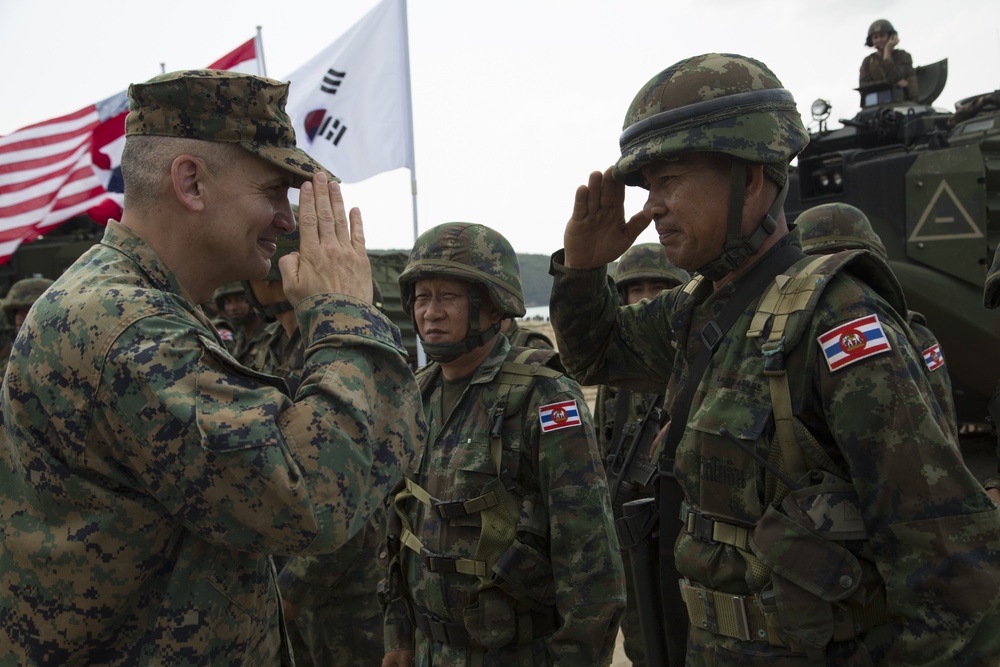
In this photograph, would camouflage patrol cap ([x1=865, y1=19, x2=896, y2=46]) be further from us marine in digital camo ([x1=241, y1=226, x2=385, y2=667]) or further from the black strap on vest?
us marine in digital camo ([x1=241, y1=226, x2=385, y2=667])

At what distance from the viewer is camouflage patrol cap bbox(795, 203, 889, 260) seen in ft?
16.2

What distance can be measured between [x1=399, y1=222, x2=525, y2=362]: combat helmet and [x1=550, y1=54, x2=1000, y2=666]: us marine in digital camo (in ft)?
3.63

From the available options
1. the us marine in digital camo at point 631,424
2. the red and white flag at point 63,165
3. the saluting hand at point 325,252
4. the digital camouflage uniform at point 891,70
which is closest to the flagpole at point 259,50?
the red and white flag at point 63,165

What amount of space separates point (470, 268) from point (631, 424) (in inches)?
74.2

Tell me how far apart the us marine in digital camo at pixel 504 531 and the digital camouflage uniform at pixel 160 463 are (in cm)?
132

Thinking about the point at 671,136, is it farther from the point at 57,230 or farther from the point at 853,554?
the point at 57,230

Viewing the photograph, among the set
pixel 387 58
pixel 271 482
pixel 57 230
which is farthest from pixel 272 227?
pixel 57 230

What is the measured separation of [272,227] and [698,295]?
54.0 inches

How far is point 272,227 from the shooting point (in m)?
2.13

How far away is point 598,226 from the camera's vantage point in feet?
9.85

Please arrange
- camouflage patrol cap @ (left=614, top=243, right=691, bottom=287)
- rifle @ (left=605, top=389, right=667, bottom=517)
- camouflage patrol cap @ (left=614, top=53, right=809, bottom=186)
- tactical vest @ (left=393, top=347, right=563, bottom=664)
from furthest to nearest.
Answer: camouflage patrol cap @ (left=614, top=243, right=691, bottom=287)
rifle @ (left=605, top=389, right=667, bottom=517)
tactical vest @ (left=393, top=347, right=563, bottom=664)
camouflage patrol cap @ (left=614, top=53, right=809, bottom=186)

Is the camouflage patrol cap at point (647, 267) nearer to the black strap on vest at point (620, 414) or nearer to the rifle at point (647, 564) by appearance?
the black strap on vest at point (620, 414)

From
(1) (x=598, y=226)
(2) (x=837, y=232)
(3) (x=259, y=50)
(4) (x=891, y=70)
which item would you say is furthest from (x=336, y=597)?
(4) (x=891, y=70)

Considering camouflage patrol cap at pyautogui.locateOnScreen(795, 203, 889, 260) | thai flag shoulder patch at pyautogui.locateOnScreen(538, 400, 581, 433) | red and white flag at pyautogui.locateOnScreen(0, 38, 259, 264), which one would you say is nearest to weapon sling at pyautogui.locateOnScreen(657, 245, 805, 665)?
thai flag shoulder patch at pyautogui.locateOnScreen(538, 400, 581, 433)
